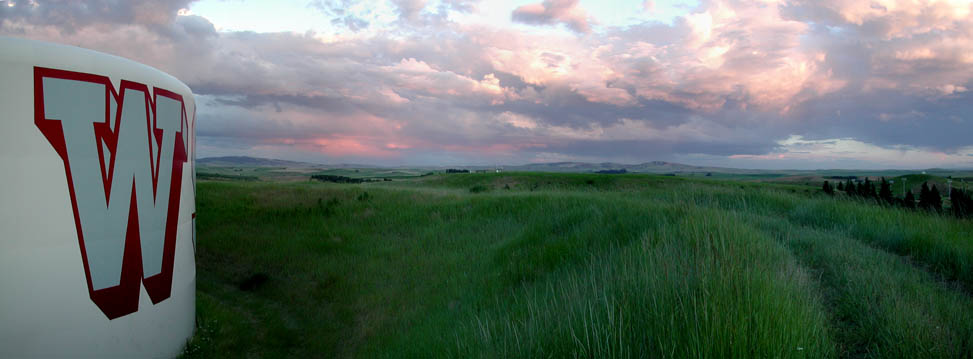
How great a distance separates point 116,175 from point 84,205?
571 millimetres

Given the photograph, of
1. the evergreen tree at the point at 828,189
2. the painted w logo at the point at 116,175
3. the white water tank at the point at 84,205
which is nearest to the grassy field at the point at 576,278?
the white water tank at the point at 84,205

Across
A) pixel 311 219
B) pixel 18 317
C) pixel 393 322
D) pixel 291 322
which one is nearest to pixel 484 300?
pixel 393 322

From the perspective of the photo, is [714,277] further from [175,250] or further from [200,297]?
[200,297]

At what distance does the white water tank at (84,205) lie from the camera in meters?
5.16

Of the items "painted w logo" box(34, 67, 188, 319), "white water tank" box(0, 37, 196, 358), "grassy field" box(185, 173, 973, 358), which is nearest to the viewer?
"grassy field" box(185, 173, 973, 358)

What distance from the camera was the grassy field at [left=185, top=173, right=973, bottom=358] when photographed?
154 inches

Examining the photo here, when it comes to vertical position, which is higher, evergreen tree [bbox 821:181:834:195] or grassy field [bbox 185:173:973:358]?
evergreen tree [bbox 821:181:834:195]

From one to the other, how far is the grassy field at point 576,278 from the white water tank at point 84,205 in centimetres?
236

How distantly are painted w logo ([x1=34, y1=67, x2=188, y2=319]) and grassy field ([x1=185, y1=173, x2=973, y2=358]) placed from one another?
2521mm

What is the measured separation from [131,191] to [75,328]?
199 cm

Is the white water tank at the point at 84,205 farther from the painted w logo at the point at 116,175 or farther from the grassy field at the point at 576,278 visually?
the grassy field at the point at 576,278

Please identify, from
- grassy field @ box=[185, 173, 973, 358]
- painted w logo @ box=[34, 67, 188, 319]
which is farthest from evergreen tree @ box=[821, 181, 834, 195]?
painted w logo @ box=[34, 67, 188, 319]

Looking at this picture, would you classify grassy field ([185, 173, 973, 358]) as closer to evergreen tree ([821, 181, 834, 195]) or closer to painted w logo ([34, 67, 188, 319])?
painted w logo ([34, 67, 188, 319])

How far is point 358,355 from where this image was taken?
836cm
